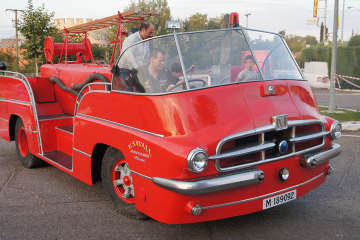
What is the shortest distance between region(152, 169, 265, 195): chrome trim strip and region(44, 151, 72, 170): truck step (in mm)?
2243

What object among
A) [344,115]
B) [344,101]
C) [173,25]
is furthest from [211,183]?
[344,101]

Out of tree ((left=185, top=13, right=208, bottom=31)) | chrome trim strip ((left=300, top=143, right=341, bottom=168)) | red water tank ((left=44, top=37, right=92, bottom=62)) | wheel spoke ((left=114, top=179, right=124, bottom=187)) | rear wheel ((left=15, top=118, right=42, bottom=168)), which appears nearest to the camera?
chrome trim strip ((left=300, top=143, right=341, bottom=168))

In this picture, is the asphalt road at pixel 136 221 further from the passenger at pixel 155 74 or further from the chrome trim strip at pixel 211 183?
the passenger at pixel 155 74

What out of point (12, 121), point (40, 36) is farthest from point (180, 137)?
point (40, 36)

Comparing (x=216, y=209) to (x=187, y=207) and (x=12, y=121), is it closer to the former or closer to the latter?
(x=187, y=207)

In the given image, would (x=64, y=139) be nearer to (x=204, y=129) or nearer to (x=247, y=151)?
(x=204, y=129)

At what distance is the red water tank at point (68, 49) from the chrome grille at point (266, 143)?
486 cm

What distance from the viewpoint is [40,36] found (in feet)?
62.3

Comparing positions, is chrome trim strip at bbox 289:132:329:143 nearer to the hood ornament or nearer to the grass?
the hood ornament

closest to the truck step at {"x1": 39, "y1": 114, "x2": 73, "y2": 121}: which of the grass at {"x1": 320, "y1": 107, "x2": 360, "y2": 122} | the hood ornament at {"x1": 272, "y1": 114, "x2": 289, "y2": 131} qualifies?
the hood ornament at {"x1": 272, "y1": 114, "x2": 289, "y2": 131}

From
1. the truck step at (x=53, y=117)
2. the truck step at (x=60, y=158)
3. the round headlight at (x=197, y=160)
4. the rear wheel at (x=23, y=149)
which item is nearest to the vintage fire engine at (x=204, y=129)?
the round headlight at (x=197, y=160)

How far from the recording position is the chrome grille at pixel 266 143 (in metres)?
3.51

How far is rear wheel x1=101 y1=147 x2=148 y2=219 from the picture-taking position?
A: 13.7 feet

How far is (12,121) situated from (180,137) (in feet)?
15.2
